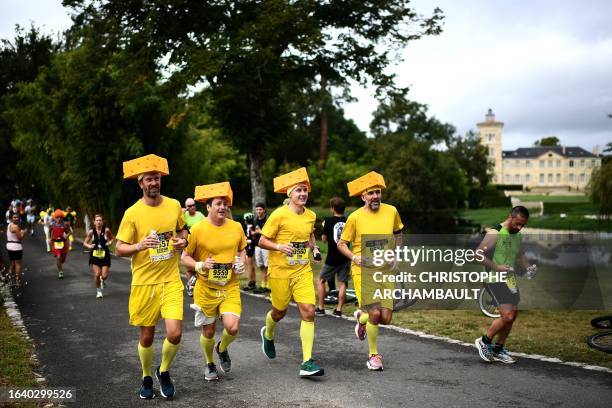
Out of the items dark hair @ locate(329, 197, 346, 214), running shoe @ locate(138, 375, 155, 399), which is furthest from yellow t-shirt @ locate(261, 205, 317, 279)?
dark hair @ locate(329, 197, 346, 214)

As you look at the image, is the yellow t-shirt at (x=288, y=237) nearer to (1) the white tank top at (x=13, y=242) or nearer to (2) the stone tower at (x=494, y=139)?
(1) the white tank top at (x=13, y=242)

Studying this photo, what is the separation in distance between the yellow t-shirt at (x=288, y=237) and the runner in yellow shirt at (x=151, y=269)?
4.42 feet

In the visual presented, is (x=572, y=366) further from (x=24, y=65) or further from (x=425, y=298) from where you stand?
(x=24, y=65)


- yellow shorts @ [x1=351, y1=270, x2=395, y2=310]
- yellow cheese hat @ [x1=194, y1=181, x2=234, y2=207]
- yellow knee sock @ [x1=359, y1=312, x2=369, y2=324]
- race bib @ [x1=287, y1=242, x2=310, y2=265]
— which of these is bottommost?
yellow knee sock @ [x1=359, y1=312, x2=369, y2=324]

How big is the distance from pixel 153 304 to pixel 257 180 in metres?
18.1

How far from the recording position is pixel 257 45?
21812 millimetres

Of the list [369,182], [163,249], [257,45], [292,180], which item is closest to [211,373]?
[163,249]

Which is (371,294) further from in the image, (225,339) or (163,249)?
(163,249)

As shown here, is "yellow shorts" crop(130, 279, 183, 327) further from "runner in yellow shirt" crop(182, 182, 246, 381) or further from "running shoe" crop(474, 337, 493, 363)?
"running shoe" crop(474, 337, 493, 363)

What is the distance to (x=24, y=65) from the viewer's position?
A: 52938 millimetres

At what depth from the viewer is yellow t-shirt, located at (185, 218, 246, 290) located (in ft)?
23.8

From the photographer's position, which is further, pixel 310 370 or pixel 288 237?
pixel 288 237

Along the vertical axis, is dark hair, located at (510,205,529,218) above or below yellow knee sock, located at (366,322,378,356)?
above

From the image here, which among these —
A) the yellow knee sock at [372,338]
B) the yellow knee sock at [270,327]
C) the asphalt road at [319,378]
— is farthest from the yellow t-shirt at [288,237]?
the asphalt road at [319,378]
